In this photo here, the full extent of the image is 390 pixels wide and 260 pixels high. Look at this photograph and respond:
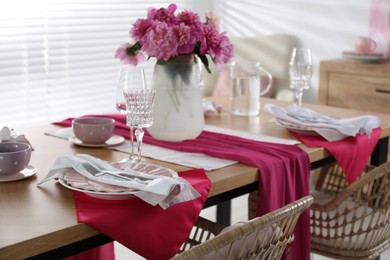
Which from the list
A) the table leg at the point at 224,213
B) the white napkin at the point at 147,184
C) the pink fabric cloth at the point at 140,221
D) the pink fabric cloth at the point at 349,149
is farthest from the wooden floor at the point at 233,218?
the pink fabric cloth at the point at 140,221

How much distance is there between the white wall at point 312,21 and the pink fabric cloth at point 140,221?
3.17m

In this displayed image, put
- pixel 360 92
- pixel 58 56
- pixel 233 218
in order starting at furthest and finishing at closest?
1. pixel 58 56
2. pixel 360 92
3. pixel 233 218

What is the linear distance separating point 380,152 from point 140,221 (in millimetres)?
1290

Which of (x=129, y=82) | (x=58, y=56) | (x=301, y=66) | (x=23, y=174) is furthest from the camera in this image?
(x=58, y=56)

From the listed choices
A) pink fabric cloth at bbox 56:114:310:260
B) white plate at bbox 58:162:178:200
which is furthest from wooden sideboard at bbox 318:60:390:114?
white plate at bbox 58:162:178:200

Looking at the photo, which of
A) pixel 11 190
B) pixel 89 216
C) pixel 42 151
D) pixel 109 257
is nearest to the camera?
pixel 89 216

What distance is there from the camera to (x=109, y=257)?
219 cm

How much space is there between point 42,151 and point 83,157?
39 cm

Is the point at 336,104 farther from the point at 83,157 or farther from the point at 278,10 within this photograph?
the point at 83,157

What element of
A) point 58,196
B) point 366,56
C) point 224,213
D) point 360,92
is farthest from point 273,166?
point 366,56

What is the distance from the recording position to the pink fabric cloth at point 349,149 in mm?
2152

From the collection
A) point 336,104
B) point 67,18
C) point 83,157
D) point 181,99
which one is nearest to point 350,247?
point 181,99

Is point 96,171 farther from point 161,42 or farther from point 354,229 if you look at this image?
point 354,229

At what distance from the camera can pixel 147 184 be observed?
60.4 inches
